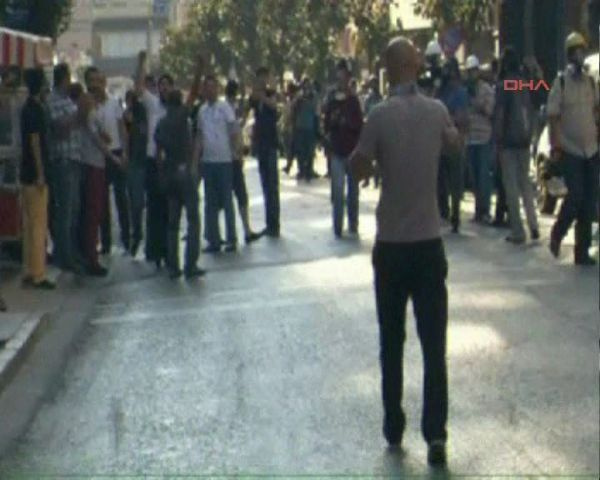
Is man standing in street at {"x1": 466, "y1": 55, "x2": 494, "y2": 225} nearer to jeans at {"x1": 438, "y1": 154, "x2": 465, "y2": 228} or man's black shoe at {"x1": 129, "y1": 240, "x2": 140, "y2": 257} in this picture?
jeans at {"x1": 438, "y1": 154, "x2": 465, "y2": 228}

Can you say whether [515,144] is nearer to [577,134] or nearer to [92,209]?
[577,134]

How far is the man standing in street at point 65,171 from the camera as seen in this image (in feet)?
65.4

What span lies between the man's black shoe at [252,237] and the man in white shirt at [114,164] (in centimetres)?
135

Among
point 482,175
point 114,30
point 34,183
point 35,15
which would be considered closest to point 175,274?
point 34,183

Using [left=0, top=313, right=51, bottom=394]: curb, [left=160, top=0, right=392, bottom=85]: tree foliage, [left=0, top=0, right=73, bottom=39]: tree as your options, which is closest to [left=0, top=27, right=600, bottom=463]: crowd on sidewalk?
[left=0, top=313, right=51, bottom=394]: curb

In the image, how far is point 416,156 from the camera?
9891 millimetres

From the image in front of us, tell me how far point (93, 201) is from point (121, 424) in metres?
9.46

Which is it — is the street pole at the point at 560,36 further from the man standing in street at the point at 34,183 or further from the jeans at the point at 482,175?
the man standing in street at the point at 34,183

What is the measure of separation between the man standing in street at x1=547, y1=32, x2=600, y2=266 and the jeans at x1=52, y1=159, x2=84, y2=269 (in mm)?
4480

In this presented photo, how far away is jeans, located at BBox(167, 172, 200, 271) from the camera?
19.6 m

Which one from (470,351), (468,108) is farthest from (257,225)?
(470,351)

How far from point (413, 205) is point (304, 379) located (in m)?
2.86

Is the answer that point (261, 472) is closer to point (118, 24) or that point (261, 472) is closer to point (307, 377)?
point (307, 377)

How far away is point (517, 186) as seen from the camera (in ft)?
70.4
